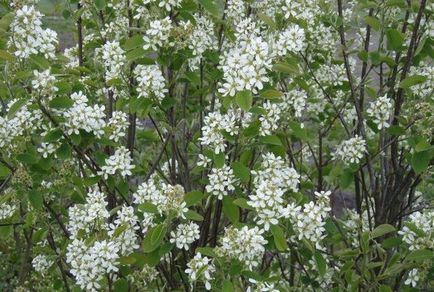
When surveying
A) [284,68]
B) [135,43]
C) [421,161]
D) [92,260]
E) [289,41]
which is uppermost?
[135,43]

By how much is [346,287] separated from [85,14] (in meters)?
2.01

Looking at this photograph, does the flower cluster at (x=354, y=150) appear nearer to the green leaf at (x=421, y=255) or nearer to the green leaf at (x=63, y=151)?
the green leaf at (x=421, y=255)

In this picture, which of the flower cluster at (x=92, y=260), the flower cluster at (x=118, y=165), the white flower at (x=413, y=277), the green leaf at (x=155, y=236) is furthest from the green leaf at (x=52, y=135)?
the white flower at (x=413, y=277)

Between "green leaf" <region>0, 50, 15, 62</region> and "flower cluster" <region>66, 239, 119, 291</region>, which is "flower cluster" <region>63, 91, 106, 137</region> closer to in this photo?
"green leaf" <region>0, 50, 15, 62</region>

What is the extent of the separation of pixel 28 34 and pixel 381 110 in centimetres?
171

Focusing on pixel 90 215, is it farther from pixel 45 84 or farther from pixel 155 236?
pixel 45 84

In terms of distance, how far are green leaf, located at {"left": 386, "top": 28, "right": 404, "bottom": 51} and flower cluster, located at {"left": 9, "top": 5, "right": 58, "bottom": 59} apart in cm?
158

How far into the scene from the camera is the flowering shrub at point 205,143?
8.94 ft

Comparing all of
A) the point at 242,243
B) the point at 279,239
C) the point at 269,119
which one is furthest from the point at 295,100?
the point at 242,243

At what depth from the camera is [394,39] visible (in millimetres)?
3305

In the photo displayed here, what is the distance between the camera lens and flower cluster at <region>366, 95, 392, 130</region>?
3365mm

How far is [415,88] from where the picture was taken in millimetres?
3658

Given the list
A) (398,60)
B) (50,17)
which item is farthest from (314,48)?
(50,17)

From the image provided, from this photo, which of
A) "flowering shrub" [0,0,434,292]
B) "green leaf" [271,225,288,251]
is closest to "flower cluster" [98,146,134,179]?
"flowering shrub" [0,0,434,292]
